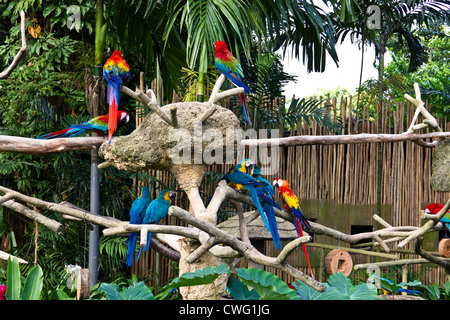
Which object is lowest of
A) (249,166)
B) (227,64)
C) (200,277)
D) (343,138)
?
(200,277)

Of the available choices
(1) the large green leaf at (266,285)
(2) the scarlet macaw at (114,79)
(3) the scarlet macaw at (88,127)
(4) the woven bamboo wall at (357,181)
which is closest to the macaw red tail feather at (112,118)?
(2) the scarlet macaw at (114,79)

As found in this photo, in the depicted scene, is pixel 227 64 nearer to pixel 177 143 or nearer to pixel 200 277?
pixel 177 143

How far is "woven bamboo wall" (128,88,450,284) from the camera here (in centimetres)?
Result: 360

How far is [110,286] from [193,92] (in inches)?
76.1

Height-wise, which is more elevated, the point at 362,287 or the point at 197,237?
the point at 197,237

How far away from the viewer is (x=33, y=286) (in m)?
1.79

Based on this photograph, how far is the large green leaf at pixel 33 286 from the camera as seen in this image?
178 cm

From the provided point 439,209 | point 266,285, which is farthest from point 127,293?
point 439,209

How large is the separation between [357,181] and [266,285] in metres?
2.21

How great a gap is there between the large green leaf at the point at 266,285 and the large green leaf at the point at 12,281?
0.88 meters

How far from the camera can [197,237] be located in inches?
73.0
